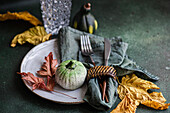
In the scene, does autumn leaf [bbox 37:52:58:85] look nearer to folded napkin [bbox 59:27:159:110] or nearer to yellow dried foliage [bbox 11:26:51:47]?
folded napkin [bbox 59:27:159:110]

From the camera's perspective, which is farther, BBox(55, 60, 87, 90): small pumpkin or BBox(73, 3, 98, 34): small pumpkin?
BBox(73, 3, 98, 34): small pumpkin

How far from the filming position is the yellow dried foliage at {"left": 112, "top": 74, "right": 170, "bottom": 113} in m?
0.81

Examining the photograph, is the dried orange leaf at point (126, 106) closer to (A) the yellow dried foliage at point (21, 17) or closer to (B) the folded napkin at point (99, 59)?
(B) the folded napkin at point (99, 59)

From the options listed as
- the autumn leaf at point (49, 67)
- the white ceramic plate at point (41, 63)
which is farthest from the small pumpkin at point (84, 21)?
the autumn leaf at point (49, 67)

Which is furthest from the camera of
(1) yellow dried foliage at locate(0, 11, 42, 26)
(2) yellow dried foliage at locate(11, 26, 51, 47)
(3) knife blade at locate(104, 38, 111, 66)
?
(1) yellow dried foliage at locate(0, 11, 42, 26)

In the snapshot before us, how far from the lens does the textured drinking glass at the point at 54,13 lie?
1.10 meters

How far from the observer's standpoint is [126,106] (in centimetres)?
80

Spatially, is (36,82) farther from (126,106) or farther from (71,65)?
(126,106)

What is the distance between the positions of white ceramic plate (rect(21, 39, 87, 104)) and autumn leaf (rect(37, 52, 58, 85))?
35mm

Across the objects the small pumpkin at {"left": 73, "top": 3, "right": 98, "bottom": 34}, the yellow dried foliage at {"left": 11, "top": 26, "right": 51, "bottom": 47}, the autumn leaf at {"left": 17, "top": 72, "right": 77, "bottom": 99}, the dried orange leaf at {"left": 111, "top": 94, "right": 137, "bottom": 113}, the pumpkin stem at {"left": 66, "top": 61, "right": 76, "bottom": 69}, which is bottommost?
the dried orange leaf at {"left": 111, "top": 94, "right": 137, "bottom": 113}

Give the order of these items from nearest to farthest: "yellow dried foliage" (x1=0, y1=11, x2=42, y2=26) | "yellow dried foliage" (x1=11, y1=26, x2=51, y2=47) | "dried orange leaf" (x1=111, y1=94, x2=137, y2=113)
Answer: "dried orange leaf" (x1=111, y1=94, x2=137, y2=113) → "yellow dried foliage" (x1=11, y1=26, x2=51, y2=47) → "yellow dried foliage" (x1=0, y1=11, x2=42, y2=26)

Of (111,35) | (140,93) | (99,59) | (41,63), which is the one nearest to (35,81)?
(41,63)

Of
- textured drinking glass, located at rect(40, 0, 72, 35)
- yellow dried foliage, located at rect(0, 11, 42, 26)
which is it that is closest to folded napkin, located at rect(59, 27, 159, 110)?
textured drinking glass, located at rect(40, 0, 72, 35)

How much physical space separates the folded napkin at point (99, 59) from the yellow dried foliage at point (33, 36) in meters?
0.11
